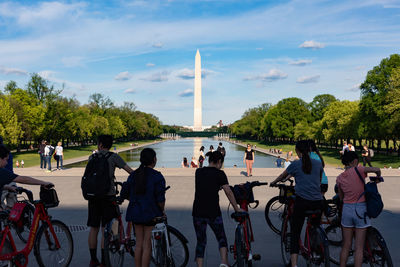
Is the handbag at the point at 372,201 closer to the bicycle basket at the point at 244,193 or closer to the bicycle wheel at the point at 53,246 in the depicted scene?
the bicycle basket at the point at 244,193

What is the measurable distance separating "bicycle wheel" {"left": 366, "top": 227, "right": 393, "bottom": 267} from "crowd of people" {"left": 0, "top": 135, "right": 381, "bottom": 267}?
127 mm

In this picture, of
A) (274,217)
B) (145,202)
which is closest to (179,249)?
(145,202)

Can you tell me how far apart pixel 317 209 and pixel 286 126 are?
79592 mm

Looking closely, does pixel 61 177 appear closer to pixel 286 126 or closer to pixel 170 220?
pixel 170 220

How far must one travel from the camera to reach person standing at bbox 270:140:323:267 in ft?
16.8

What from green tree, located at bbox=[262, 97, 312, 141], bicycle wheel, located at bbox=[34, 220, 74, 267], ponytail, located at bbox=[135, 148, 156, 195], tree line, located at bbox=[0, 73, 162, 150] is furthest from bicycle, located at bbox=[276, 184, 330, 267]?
green tree, located at bbox=[262, 97, 312, 141]

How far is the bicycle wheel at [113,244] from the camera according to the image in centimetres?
508

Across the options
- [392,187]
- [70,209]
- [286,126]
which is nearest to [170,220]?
[70,209]

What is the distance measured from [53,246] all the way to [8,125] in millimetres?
41622

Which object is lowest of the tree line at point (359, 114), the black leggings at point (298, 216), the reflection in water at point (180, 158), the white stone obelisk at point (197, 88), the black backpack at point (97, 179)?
the reflection in water at point (180, 158)

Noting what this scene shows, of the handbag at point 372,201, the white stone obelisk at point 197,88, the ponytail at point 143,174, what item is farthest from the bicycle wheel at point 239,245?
the white stone obelisk at point 197,88

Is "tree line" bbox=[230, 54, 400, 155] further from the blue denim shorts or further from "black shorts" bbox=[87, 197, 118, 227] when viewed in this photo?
"black shorts" bbox=[87, 197, 118, 227]

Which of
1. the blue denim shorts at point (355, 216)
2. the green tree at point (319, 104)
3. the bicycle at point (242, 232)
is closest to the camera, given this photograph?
the blue denim shorts at point (355, 216)

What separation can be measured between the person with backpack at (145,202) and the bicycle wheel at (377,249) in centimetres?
264
